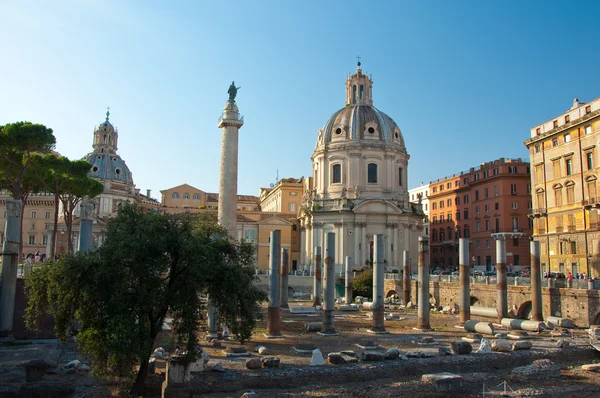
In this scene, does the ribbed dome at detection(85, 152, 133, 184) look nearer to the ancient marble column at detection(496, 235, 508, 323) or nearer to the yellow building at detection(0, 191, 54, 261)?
the yellow building at detection(0, 191, 54, 261)

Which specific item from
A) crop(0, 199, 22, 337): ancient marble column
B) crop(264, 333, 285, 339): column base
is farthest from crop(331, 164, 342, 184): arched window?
crop(0, 199, 22, 337): ancient marble column

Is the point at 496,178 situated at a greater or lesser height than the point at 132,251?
greater

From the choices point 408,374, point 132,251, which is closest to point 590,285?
point 408,374

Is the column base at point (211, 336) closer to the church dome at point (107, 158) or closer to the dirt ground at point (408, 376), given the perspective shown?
the dirt ground at point (408, 376)

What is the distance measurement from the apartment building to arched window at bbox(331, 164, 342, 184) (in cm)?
1462

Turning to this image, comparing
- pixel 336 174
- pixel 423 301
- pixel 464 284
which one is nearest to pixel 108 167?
pixel 336 174

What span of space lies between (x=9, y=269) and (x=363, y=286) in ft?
107

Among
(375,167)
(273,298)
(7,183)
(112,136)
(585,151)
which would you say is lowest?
(273,298)

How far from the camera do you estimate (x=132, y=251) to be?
1249cm

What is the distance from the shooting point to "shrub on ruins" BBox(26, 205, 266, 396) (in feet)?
40.0

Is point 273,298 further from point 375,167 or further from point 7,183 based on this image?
point 375,167

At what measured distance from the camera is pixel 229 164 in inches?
1347

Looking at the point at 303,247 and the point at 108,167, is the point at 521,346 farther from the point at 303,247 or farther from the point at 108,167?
the point at 108,167

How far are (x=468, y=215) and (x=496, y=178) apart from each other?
23.1 ft
